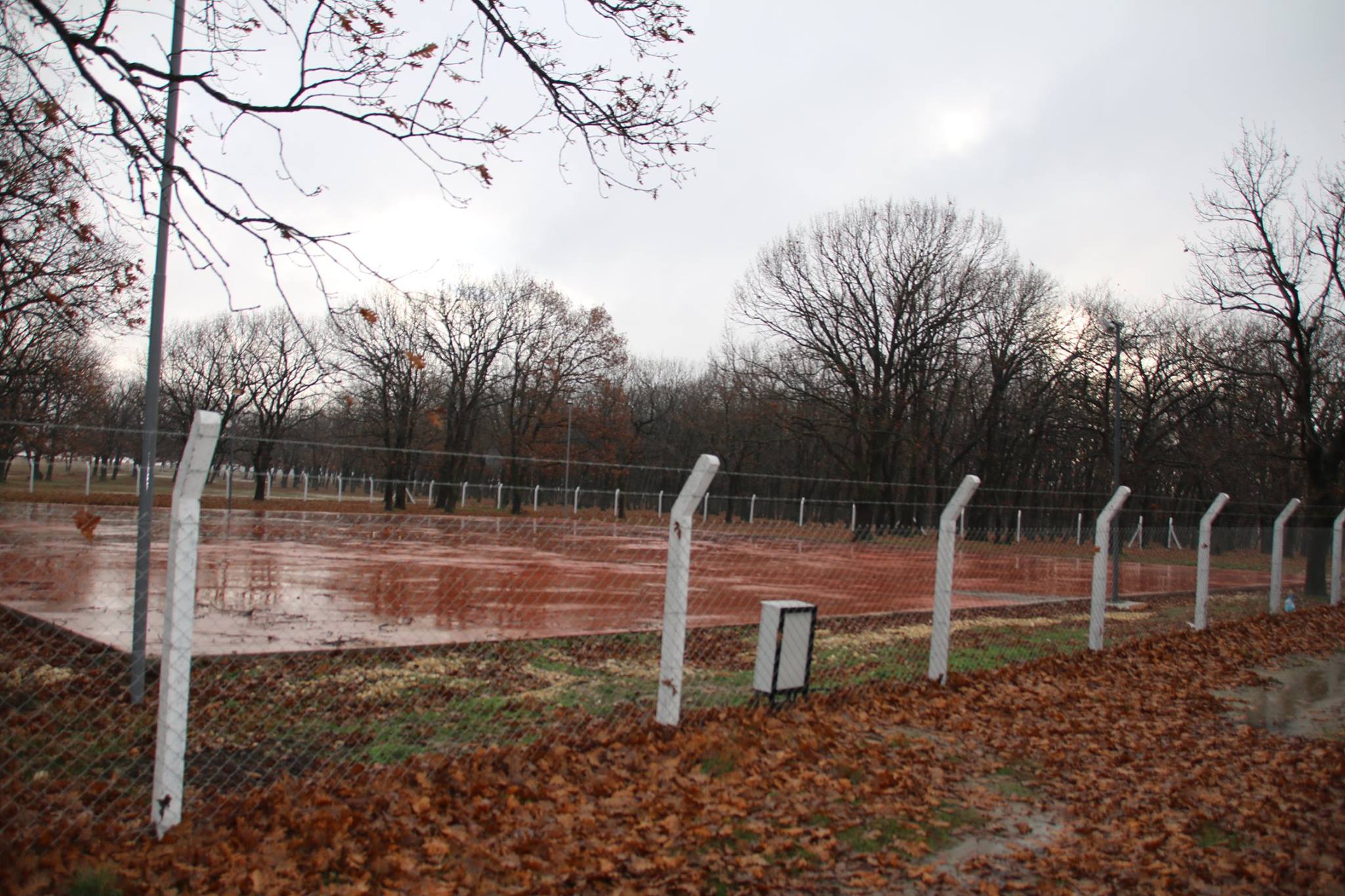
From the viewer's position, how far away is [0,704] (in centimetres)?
616

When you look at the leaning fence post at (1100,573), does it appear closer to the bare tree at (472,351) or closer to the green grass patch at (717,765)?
the green grass patch at (717,765)

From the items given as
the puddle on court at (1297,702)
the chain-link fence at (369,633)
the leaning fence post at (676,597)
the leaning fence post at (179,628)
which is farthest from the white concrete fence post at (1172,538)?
the leaning fence post at (179,628)

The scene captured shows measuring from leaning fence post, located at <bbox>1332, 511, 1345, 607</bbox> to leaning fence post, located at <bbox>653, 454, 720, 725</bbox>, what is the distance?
47.0 feet

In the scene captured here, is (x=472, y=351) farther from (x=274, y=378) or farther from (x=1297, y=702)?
(x=1297, y=702)

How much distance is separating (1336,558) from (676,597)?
1542cm

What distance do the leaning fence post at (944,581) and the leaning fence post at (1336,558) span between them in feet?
36.7

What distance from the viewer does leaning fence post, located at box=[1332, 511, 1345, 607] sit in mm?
15633

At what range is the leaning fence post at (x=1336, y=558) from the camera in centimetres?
1563

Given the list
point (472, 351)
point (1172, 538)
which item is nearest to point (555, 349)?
point (472, 351)

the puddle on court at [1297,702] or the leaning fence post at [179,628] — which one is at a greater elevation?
the leaning fence post at [179,628]

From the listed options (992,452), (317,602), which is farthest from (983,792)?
(992,452)

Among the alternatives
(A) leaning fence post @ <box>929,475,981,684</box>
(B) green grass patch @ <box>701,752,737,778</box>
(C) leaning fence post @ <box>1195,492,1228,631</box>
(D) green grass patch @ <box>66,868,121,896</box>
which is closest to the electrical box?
(B) green grass patch @ <box>701,752,737,778</box>

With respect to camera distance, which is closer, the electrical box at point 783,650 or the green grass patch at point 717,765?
the green grass patch at point 717,765

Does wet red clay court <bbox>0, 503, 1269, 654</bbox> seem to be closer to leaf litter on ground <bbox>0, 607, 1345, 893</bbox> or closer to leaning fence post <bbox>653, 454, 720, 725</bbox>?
leaning fence post <bbox>653, 454, 720, 725</bbox>
